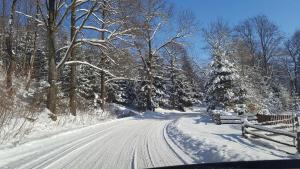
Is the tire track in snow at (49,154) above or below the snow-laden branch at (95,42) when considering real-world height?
below

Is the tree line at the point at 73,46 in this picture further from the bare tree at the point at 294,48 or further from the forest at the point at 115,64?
the bare tree at the point at 294,48

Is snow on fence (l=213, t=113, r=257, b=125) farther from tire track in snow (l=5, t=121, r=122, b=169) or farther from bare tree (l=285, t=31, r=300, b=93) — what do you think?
bare tree (l=285, t=31, r=300, b=93)

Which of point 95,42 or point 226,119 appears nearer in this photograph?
point 95,42

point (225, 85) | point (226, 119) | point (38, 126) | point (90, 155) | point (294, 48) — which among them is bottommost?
point (90, 155)

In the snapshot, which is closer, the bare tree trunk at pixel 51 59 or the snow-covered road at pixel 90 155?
the snow-covered road at pixel 90 155

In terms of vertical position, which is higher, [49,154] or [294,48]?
[294,48]

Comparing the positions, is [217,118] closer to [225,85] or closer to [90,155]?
[225,85]

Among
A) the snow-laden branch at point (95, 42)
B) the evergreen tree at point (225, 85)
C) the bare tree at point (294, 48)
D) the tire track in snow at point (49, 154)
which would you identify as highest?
the bare tree at point (294, 48)

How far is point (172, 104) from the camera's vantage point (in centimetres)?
6806

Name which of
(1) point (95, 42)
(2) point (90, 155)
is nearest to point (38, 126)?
(2) point (90, 155)

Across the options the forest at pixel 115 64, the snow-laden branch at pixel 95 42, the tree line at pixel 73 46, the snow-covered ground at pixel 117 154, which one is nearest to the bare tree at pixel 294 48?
the forest at pixel 115 64

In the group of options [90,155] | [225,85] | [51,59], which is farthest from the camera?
[225,85]

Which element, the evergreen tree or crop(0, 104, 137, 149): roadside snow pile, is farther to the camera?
the evergreen tree

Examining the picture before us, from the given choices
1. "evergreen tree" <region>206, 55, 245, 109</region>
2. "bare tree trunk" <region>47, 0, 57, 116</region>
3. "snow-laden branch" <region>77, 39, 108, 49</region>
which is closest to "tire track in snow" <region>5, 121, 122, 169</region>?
"bare tree trunk" <region>47, 0, 57, 116</region>
